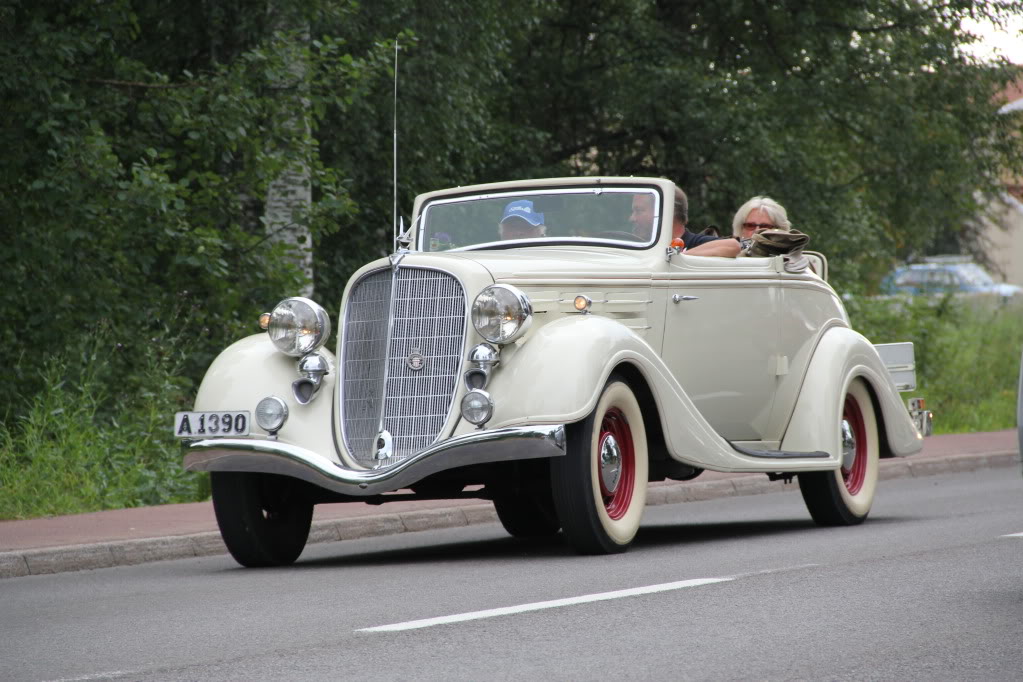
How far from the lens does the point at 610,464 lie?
850 centimetres

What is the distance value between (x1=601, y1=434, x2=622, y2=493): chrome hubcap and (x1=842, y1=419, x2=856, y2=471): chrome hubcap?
8.64ft

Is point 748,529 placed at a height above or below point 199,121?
below

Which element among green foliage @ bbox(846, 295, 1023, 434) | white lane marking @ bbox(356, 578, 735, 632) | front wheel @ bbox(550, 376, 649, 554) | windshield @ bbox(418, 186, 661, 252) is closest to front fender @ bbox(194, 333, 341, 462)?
front wheel @ bbox(550, 376, 649, 554)

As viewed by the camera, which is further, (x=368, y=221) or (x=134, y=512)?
(x=368, y=221)

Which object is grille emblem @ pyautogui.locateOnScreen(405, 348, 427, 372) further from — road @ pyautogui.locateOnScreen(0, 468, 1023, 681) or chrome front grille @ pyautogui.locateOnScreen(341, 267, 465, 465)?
road @ pyautogui.locateOnScreen(0, 468, 1023, 681)

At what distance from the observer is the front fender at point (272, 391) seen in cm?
853

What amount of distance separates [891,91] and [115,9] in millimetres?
13164

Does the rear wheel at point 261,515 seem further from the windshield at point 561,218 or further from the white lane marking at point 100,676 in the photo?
the white lane marking at point 100,676

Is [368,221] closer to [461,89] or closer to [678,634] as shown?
[461,89]

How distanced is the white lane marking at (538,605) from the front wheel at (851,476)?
312 cm

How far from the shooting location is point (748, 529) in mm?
10422

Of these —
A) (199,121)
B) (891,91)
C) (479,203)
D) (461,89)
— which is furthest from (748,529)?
(891,91)

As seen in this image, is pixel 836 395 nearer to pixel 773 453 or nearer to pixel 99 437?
pixel 773 453

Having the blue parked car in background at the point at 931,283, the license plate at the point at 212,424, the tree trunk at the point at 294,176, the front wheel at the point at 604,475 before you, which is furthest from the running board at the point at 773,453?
the blue parked car in background at the point at 931,283
